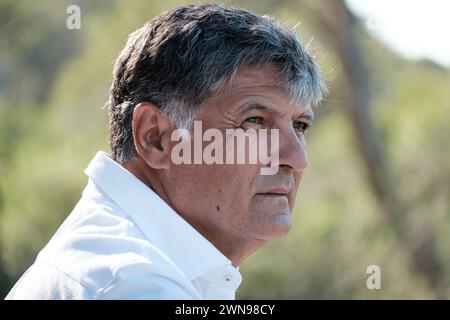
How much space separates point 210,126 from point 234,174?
0.13m

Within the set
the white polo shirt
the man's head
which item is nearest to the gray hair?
the man's head

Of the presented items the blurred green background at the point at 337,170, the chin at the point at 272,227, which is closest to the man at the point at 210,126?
the chin at the point at 272,227

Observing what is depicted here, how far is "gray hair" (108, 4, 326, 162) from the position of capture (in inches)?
76.3

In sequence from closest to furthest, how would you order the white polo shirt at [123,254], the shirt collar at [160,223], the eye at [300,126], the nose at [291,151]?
1. the white polo shirt at [123,254]
2. the shirt collar at [160,223]
3. the nose at [291,151]
4. the eye at [300,126]

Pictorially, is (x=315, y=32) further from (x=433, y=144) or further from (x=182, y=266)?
(x=182, y=266)

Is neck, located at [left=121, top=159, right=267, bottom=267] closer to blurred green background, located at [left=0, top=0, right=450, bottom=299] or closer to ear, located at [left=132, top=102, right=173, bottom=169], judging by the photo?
ear, located at [left=132, top=102, right=173, bottom=169]

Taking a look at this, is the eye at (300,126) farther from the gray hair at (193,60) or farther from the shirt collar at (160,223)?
the shirt collar at (160,223)

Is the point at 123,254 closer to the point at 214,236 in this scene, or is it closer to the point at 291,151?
the point at 214,236

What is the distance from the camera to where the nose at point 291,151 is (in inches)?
75.8

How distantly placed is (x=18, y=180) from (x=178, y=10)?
21.6 feet

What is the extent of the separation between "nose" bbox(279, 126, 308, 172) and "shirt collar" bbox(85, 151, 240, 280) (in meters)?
0.27

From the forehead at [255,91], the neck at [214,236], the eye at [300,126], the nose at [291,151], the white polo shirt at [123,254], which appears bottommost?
the white polo shirt at [123,254]

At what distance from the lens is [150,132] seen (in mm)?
1979
